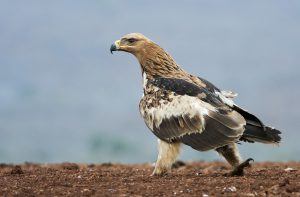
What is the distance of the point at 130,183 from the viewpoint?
11.9m

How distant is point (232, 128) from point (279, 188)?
232 centimetres

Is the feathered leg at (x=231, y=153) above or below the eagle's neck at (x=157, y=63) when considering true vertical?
below

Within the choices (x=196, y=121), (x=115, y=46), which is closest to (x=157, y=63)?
(x=115, y=46)

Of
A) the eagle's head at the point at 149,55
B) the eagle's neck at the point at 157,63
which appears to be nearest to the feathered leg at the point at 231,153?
the eagle's neck at the point at 157,63

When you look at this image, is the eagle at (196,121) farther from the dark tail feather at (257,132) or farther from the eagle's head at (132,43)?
the eagle's head at (132,43)

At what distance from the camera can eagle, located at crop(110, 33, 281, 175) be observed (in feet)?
42.0

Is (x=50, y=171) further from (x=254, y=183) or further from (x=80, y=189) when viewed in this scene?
(x=254, y=183)

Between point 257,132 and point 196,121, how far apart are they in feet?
3.37

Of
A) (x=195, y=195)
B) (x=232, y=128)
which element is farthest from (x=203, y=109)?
(x=195, y=195)

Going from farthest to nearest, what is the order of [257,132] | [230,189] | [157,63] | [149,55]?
1. [149,55]
2. [157,63]
3. [257,132]
4. [230,189]

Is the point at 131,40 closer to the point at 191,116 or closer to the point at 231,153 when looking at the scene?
the point at 191,116

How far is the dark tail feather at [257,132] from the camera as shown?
1294cm

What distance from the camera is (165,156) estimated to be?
43.3 ft

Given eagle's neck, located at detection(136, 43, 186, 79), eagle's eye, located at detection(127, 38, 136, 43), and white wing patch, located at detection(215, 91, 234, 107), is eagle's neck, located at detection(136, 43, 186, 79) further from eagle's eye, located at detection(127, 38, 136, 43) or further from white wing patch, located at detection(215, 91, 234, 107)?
white wing patch, located at detection(215, 91, 234, 107)
